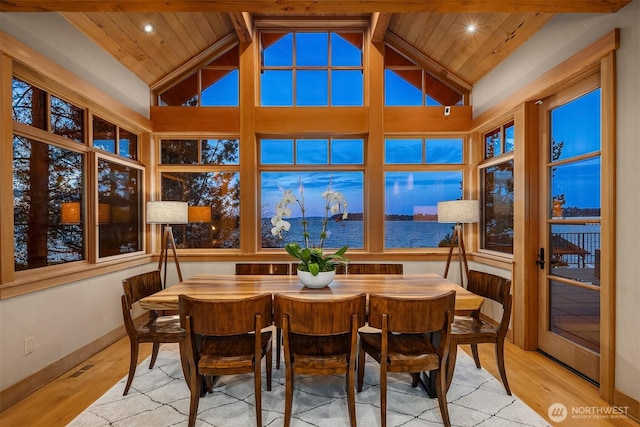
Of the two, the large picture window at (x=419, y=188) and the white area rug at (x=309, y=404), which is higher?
the large picture window at (x=419, y=188)

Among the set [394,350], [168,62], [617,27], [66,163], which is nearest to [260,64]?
[168,62]

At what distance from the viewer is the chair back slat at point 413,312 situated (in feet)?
5.89

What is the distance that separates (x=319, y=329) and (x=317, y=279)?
0.69 m

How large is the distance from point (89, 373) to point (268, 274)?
1.72m

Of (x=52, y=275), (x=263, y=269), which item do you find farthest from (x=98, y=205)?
(x=263, y=269)

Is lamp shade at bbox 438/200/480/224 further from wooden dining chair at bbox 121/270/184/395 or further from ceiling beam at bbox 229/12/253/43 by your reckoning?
ceiling beam at bbox 229/12/253/43

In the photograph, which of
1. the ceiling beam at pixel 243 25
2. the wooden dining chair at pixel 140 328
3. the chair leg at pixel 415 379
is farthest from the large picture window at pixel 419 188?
the wooden dining chair at pixel 140 328

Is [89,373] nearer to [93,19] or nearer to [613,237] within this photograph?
[93,19]

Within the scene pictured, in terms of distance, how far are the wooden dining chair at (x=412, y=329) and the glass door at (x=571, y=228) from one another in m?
1.49

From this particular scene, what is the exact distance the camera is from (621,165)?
2164 mm

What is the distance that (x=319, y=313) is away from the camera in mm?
1760

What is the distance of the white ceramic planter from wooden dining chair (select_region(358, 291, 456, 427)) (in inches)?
24.7

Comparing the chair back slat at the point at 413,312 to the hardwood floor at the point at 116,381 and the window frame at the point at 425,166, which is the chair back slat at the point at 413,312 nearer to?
the hardwood floor at the point at 116,381

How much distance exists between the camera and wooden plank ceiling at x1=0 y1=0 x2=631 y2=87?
7.41 ft
